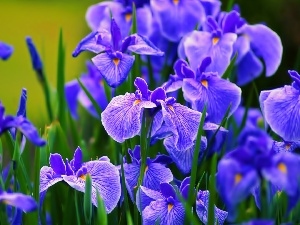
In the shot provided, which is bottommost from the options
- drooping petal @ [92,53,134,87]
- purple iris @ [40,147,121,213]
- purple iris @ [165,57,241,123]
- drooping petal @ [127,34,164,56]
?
purple iris @ [40,147,121,213]

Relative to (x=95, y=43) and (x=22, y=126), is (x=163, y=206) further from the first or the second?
(x=95, y=43)

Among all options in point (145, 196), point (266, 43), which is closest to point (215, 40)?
point (266, 43)

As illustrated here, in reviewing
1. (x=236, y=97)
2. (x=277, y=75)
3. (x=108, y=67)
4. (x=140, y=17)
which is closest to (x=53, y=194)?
(x=108, y=67)

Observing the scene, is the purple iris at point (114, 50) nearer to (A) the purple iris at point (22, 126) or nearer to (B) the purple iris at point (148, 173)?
(B) the purple iris at point (148, 173)

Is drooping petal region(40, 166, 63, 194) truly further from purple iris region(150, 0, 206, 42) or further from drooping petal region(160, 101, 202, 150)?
purple iris region(150, 0, 206, 42)

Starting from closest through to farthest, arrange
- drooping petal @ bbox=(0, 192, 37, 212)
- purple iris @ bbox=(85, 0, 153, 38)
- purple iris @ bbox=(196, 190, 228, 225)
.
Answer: drooping petal @ bbox=(0, 192, 37, 212) → purple iris @ bbox=(196, 190, 228, 225) → purple iris @ bbox=(85, 0, 153, 38)

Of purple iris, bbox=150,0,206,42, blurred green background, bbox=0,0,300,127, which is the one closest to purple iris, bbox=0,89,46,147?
purple iris, bbox=150,0,206,42

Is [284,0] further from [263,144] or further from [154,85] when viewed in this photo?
[263,144]
